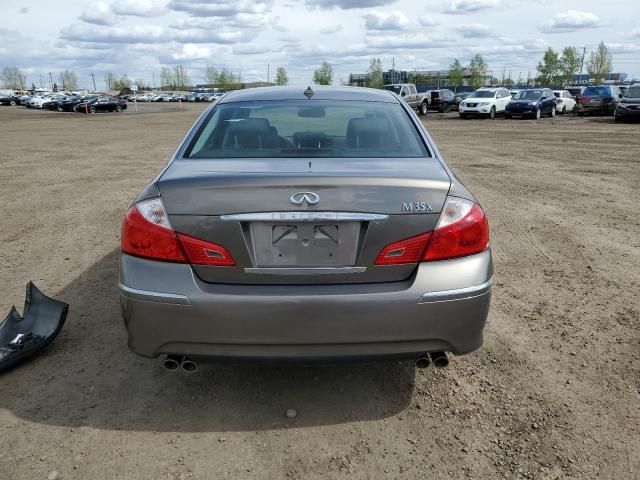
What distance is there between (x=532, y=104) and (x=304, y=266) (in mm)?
31245

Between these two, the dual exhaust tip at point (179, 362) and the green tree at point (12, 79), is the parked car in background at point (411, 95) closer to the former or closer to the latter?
the dual exhaust tip at point (179, 362)

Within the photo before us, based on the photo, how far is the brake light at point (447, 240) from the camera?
2654mm

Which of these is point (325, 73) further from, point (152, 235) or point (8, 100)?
point (152, 235)

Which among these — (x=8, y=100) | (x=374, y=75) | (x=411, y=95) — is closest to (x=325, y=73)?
(x=374, y=75)

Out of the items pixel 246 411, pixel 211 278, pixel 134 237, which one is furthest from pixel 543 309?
pixel 134 237

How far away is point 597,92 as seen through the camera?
32875 millimetres

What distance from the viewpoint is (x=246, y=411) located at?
306 centimetres

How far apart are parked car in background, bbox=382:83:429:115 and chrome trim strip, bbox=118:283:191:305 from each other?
32577 millimetres

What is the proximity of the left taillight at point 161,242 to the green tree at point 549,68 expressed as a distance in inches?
3865

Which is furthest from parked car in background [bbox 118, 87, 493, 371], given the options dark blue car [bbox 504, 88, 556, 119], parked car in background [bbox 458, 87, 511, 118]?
parked car in background [bbox 458, 87, 511, 118]

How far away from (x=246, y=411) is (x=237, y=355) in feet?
1.75

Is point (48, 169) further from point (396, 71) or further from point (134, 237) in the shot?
point (396, 71)

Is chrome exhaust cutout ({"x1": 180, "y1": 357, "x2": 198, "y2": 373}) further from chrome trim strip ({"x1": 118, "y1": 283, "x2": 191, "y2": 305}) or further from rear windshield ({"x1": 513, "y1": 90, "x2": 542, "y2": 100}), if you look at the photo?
rear windshield ({"x1": 513, "y1": 90, "x2": 542, "y2": 100})

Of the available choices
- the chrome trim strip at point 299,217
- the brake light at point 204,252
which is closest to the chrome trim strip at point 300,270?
the brake light at point 204,252
